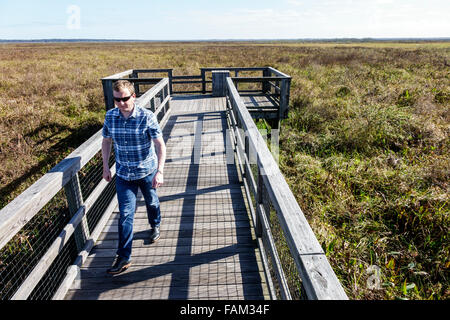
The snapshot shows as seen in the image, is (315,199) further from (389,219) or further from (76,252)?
(76,252)

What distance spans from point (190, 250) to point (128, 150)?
1.23 meters

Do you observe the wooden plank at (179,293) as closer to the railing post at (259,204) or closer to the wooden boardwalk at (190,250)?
the wooden boardwalk at (190,250)

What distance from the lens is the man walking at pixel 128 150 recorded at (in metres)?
2.74

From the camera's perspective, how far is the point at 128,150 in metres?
2.81

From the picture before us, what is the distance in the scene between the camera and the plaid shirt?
9.04ft

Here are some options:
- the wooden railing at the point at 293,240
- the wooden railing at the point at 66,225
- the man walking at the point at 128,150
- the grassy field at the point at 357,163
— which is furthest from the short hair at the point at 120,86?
the grassy field at the point at 357,163

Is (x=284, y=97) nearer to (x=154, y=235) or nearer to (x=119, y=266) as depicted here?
(x=154, y=235)
